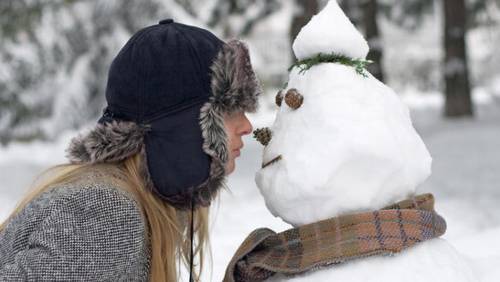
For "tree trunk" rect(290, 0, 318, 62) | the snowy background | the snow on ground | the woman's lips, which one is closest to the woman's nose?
the woman's lips

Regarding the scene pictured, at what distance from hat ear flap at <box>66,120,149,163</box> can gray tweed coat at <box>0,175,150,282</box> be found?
15 centimetres

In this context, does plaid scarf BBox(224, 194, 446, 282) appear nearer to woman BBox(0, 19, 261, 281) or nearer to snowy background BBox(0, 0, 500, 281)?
woman BBox(0, 19, 261, 281)

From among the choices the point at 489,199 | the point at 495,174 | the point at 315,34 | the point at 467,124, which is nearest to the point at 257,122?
the point at 467,124

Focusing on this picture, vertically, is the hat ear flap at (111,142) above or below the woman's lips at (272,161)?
above

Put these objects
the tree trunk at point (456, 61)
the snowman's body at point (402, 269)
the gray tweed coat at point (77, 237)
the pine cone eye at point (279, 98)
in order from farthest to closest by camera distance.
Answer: the tree trunk at point (456, 61)
the pine cone eye at point (279, 98)
the snowman's body at point (402, 269)
the gray tweed coat at point (77, 237)

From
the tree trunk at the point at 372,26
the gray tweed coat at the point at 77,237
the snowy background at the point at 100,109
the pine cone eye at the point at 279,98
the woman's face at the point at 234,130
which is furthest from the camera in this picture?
the tree trunk at the point at 372,26

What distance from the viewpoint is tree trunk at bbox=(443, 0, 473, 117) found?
11203 mm

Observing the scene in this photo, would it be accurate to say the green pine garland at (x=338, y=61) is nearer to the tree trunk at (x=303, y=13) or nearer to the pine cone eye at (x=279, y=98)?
the pine cone eye at (x=279, y=98)

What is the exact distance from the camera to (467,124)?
11008mm

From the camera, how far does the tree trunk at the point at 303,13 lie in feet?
28.5

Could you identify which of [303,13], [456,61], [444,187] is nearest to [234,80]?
[444,187]

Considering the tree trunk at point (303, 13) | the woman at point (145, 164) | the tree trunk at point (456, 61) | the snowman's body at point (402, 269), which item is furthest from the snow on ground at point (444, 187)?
the tree trunk at point (303, 13)

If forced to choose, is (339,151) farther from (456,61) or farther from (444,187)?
(456,61)

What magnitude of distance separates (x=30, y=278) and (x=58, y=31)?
8.53 metres
